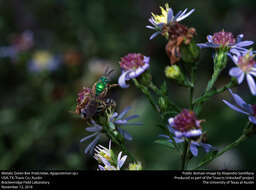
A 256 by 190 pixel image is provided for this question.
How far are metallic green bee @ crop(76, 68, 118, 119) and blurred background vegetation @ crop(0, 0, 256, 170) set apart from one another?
1965 millimetres

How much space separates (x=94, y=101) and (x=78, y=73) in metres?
3.71

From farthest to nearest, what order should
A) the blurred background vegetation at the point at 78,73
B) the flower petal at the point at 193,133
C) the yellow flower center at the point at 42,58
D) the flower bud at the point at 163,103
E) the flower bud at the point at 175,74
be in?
the yellow flower center at the point at 42,58
the blurred background vegetation at the point at 78,73
the flower bud at the point at 163,103
the flower bud at the point at 175,74
the flower petal at the point at 193,133

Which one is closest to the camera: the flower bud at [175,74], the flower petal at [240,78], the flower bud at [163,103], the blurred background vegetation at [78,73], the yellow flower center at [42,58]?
the flower petal at [240,78]

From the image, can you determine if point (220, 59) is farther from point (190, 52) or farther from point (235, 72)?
point (235, 72)

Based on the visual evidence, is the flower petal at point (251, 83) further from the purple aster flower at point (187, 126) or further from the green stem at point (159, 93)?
the green stem at point (159, 93)

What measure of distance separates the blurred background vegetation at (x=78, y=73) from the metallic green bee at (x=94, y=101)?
196 centimetres

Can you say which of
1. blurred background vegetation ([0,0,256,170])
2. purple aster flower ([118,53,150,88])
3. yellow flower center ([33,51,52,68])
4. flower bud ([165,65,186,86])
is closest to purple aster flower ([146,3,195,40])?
purple aster flower ([118,53,150,88])

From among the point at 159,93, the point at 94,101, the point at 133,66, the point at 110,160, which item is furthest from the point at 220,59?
the point at 110,160

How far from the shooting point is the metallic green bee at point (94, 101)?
2.58 metres

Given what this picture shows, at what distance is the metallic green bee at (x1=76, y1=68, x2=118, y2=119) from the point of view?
258 cm

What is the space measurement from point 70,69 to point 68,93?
54 cm

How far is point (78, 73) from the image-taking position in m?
6.25

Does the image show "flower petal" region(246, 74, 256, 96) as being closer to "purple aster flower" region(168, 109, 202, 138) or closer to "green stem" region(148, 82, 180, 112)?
"purple aster flower" region(168, 109, 202, 138)

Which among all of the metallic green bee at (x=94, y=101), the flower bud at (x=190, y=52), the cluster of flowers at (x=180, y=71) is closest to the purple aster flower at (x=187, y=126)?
the cluster of flowers at (x=180, y=71)
